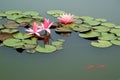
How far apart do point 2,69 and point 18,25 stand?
62cm

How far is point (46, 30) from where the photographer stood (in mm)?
2174

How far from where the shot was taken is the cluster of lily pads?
197cm

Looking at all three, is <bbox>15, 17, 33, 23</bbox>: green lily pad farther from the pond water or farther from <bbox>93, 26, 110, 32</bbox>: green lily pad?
<bbox>93, 26, 110, 32</bbox>: green lily pad

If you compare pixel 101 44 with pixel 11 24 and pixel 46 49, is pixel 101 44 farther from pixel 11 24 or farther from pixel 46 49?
pixel 11 24

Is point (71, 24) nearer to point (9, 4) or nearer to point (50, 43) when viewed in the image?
point (50, 43)

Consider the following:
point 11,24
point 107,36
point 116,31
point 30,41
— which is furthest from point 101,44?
point 11,24

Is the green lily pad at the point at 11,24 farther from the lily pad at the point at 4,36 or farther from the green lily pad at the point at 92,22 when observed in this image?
the green lily pad at the point at 92,22

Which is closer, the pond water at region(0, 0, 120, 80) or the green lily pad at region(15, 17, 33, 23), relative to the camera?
the pond water at region(0, 0, 120, 80)

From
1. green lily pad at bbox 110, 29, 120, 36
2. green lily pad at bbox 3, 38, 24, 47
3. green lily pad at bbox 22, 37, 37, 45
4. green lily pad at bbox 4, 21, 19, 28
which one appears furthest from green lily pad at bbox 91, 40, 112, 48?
green lily pad at bbox 4, 21, 19, 28

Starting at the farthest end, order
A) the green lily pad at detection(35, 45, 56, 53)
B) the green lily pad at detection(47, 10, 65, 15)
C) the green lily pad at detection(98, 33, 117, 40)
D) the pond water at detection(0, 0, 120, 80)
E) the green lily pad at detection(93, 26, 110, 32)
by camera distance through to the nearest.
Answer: the green lily pad at detection(47, 10, 65, 15) → the green lily pad at detection(93, 26, 110, 32) → the green lily pad at detection(98, 33, 117, 40) → the green lily pad at detection(35, 45, 56, 53) → the pond water at detection(0, 0, 120, 80)

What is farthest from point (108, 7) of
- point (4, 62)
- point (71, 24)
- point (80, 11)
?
point (4, 62)

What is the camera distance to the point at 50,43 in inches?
79.8

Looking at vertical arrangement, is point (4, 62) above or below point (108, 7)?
below

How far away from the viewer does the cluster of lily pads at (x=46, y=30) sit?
1974 mm
